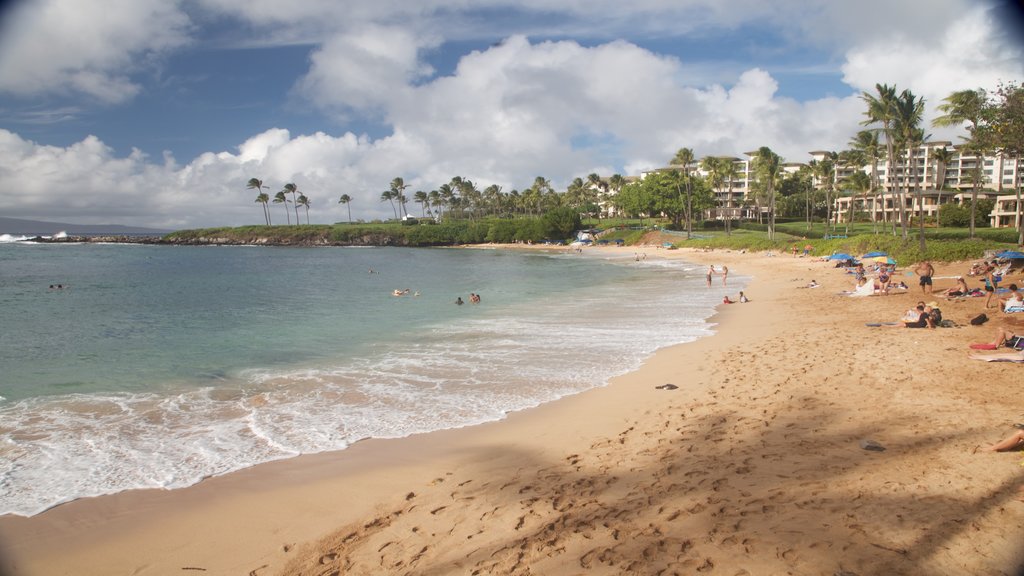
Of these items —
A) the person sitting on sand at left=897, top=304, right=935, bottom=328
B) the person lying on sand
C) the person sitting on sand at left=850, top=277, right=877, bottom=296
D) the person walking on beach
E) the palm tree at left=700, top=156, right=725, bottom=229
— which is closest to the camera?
the person lying on sand

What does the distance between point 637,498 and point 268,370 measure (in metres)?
11.5

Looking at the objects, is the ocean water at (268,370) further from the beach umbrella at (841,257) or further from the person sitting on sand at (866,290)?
the beach umbrella at (841,257)

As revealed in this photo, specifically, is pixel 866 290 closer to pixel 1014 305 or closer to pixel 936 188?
pixel 1014 305

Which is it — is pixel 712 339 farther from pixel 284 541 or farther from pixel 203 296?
pixel 203 296

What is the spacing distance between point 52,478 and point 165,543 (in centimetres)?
309

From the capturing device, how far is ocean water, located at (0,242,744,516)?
8.50 m

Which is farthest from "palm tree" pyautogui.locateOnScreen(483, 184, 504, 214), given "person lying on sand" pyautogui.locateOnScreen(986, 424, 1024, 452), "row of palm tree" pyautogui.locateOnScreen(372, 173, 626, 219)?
"person lying on sand" pyautogui.locateOnScreen(986, 424, 1024, 452)

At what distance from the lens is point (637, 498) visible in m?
5.88

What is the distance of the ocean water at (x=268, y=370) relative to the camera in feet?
27.9

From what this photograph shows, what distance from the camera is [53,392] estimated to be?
40.8ft

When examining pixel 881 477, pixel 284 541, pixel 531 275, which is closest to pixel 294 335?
pixel 284 541

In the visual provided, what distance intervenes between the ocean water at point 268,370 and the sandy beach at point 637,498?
0.97 m

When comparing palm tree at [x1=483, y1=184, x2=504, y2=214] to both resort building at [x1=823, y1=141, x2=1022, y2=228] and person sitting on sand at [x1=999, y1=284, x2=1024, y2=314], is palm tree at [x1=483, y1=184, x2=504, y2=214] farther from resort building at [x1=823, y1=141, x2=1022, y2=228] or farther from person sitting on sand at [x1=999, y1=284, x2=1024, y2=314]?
person sitting on sand at [x1=999, y1=284, x2=1024, y2=314]

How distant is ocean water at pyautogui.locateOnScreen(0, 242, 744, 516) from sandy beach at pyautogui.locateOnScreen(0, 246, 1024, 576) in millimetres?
967
